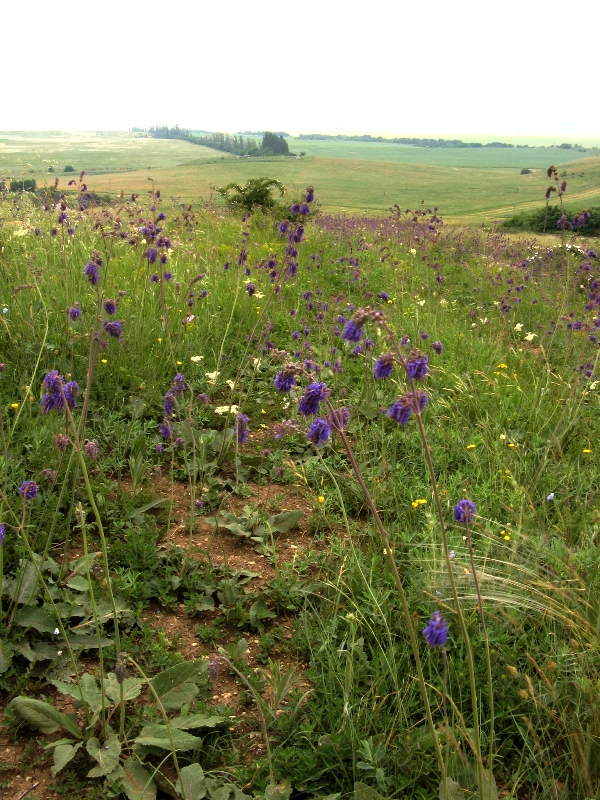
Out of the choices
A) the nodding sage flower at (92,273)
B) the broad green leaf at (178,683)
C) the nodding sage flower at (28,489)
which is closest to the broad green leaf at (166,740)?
the broad green leaf at (178,683)

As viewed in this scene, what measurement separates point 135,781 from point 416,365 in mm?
1466

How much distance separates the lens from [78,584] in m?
2.31

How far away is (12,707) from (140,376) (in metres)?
2.39

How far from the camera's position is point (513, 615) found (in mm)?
2250

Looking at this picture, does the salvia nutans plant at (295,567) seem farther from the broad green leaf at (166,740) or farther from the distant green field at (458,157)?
the distant green field at (458,157)

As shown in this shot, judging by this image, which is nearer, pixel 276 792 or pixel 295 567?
pixel 276 792

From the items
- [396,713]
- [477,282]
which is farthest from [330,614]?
[477,282]

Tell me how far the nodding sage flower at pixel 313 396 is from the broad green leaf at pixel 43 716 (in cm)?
124

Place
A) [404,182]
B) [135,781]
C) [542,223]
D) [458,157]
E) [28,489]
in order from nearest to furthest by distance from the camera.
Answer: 1. [135,781]
2. [28,489]
3. [542,223]
4. [404,182]
5. [458,157]

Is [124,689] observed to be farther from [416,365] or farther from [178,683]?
[416,365]

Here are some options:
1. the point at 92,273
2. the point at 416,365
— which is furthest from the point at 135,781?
the point at 92,273

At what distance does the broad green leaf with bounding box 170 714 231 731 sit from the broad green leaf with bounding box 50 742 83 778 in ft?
0.96

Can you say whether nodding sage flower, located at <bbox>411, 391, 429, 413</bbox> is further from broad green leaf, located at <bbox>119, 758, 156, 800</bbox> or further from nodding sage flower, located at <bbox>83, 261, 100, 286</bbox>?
nodding sage flower, located at <bbox>83, 261, 100, 286</bbox>

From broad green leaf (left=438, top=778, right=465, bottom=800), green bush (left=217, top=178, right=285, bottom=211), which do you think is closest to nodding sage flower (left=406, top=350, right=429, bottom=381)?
broad green leaf (left=438, top=778, right=465, bottom=800)
